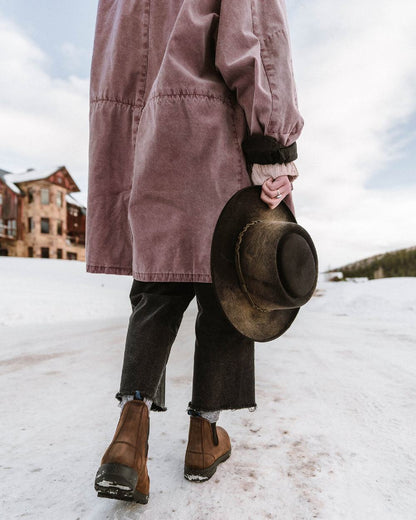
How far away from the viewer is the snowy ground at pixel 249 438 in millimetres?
1178

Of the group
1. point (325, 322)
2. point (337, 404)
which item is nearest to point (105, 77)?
point (337, 404)

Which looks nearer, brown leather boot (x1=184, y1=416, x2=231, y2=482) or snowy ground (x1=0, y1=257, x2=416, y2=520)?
snowy ground (x1=0, y1=257, x2=416, y2=520)

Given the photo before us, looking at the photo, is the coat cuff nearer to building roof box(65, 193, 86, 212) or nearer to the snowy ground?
the snowy ground

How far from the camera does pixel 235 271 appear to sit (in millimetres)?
1300

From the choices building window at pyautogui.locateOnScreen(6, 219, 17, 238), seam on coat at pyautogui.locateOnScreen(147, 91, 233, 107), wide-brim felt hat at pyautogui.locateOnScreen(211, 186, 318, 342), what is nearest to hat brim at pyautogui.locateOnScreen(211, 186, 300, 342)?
wide-brim felt hat at pyautogui.locateOnScreen(211, 186, 318, 342)

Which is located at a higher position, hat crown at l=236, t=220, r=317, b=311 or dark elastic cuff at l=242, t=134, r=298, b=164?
dark elastic cuff at l=242, t=134, r=298, b=164

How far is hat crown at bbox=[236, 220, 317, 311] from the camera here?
46.8 inches

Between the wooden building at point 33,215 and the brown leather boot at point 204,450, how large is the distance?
26.7m

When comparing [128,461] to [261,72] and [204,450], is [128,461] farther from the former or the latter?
[261,72]

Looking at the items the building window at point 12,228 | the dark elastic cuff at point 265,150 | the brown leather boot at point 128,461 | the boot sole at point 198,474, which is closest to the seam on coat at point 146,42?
the dark elastic cuff at point 265,150

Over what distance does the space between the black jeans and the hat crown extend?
17 cm

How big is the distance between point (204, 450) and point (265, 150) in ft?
3.53

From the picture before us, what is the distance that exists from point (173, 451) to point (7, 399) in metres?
1.17

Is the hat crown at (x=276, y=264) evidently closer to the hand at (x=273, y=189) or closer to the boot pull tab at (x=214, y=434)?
the hand at (x=273, y=189)
